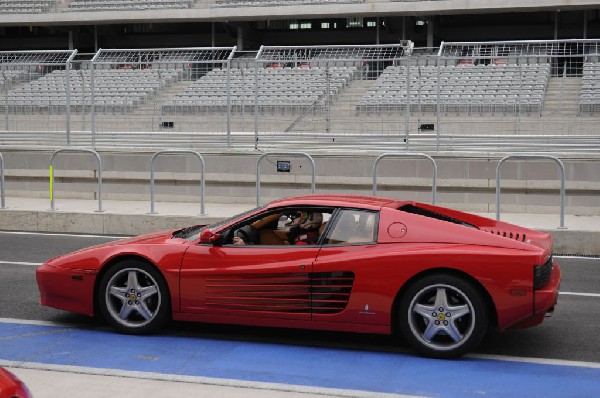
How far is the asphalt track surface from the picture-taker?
6.05 m

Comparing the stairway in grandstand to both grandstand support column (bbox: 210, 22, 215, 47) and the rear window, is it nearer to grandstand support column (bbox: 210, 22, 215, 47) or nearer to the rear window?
the rear window

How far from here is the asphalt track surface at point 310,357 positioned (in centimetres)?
605

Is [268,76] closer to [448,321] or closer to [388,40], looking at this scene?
[448,321]

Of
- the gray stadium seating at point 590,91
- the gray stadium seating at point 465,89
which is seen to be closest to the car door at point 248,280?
the gray stadium seating at point 465,89

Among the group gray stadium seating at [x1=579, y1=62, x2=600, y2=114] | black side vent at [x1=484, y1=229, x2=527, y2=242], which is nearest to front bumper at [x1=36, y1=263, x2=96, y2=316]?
black side vent at [x1=484, y1=229, x2=527, y2=242]

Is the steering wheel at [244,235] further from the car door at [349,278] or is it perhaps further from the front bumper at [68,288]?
the front bumper at [68,288]

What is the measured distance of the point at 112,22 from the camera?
3569 cm

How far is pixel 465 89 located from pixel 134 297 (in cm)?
978

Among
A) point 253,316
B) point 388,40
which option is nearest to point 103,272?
point 253,316

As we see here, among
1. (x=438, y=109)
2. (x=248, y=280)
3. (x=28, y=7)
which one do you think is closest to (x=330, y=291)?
(x=248, y=280)

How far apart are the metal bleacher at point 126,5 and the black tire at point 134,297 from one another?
28.9m

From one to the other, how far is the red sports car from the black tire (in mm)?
2692

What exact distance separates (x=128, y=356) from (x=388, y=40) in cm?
2921

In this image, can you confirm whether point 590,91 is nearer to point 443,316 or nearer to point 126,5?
point 443,316
